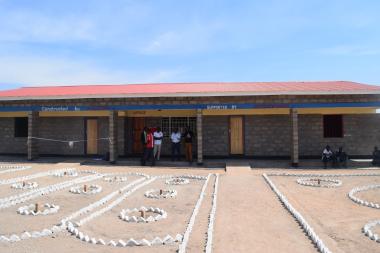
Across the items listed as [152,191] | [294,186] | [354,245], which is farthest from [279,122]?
[354,245]

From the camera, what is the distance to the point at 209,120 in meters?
18.4

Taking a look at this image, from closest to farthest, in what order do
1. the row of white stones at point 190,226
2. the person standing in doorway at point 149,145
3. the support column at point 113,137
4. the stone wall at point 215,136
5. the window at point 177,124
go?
the row of white stones at point 190,226, the person standing in doorway at point 149,145, the support column at point 113,137, the stone wall at point 215,136, the window at point 177,124

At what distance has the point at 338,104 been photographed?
15.4 m

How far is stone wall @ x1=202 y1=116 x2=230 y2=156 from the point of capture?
18.3 m

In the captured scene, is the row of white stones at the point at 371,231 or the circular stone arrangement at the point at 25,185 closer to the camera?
the row of white stones at the point at 371,231

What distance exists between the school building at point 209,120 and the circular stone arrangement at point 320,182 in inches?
131

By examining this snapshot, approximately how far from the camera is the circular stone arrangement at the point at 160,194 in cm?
951

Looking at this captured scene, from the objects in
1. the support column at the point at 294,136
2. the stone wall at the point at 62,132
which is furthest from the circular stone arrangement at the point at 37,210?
the stone wall at the point at 62,132

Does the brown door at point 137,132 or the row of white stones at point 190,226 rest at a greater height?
the brown door at point 137,132

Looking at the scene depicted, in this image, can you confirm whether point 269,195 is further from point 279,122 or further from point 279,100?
point 279,122

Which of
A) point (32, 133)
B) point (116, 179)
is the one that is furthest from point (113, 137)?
point (116, 179)

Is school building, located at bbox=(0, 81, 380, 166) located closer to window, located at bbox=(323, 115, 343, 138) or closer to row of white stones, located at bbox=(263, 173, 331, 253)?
window, located at bbox=(323, 115, 343, 138)

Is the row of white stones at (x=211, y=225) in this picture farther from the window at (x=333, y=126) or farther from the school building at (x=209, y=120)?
the window at (x=333, y=126)

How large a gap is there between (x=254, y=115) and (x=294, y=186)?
7482 millimetres
